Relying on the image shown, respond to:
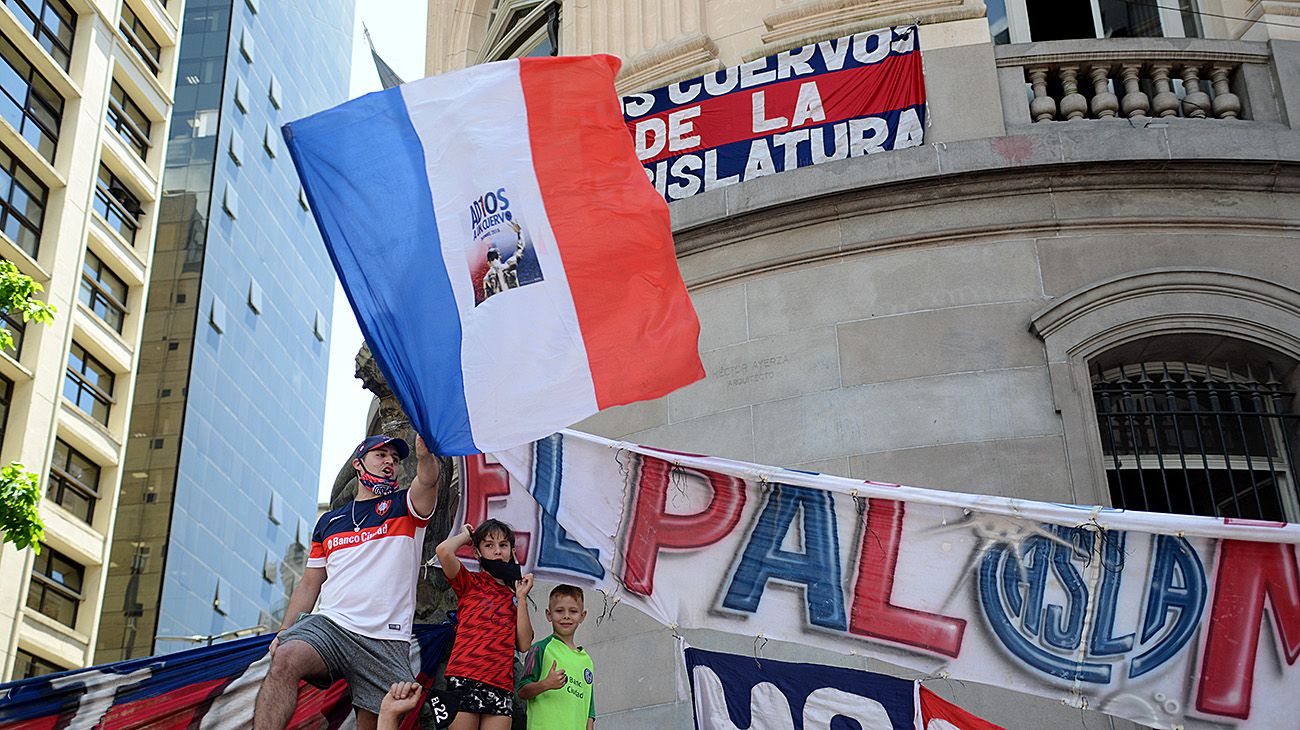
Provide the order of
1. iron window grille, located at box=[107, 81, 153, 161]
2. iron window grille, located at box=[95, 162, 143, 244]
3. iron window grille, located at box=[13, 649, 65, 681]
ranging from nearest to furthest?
iron window grille, located at box=[13, 649, 65, 681]
iron window grille, located at box=[95, 162, 143, 244]
iron window grille, located at box=[107, 81, 153, 161]

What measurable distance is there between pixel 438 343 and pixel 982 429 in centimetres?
436

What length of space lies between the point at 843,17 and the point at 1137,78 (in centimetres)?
297

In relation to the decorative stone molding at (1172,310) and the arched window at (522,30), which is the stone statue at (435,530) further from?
the arched window at (522,30)

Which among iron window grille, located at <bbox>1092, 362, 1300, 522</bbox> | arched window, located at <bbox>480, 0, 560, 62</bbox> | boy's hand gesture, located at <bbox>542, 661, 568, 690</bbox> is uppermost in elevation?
arched window, located at <bbox>480, 0, 560, 62</bbox>

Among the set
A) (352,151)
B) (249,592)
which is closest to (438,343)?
(352,151)

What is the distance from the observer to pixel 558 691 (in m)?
8.26

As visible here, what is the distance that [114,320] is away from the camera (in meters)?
49.4

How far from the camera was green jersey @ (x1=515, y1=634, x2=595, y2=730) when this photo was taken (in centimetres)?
823

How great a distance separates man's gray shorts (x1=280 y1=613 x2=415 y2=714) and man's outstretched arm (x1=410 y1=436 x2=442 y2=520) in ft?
2.59

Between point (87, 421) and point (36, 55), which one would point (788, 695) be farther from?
point (36, 55)

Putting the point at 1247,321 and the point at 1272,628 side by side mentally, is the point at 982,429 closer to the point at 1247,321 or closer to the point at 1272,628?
the point at 1247,321

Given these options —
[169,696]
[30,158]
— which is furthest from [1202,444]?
[30,158]

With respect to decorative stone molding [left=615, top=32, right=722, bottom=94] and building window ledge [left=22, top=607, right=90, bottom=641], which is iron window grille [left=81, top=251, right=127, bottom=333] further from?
decorative stone molding [left=615, top=32, right=722, bottom=94]

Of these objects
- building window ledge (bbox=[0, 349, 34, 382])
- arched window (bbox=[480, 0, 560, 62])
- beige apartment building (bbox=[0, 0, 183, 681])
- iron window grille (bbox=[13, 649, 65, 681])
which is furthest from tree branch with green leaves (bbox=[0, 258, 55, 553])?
iron window grille (bbox=[13, 649, 65, 681])
